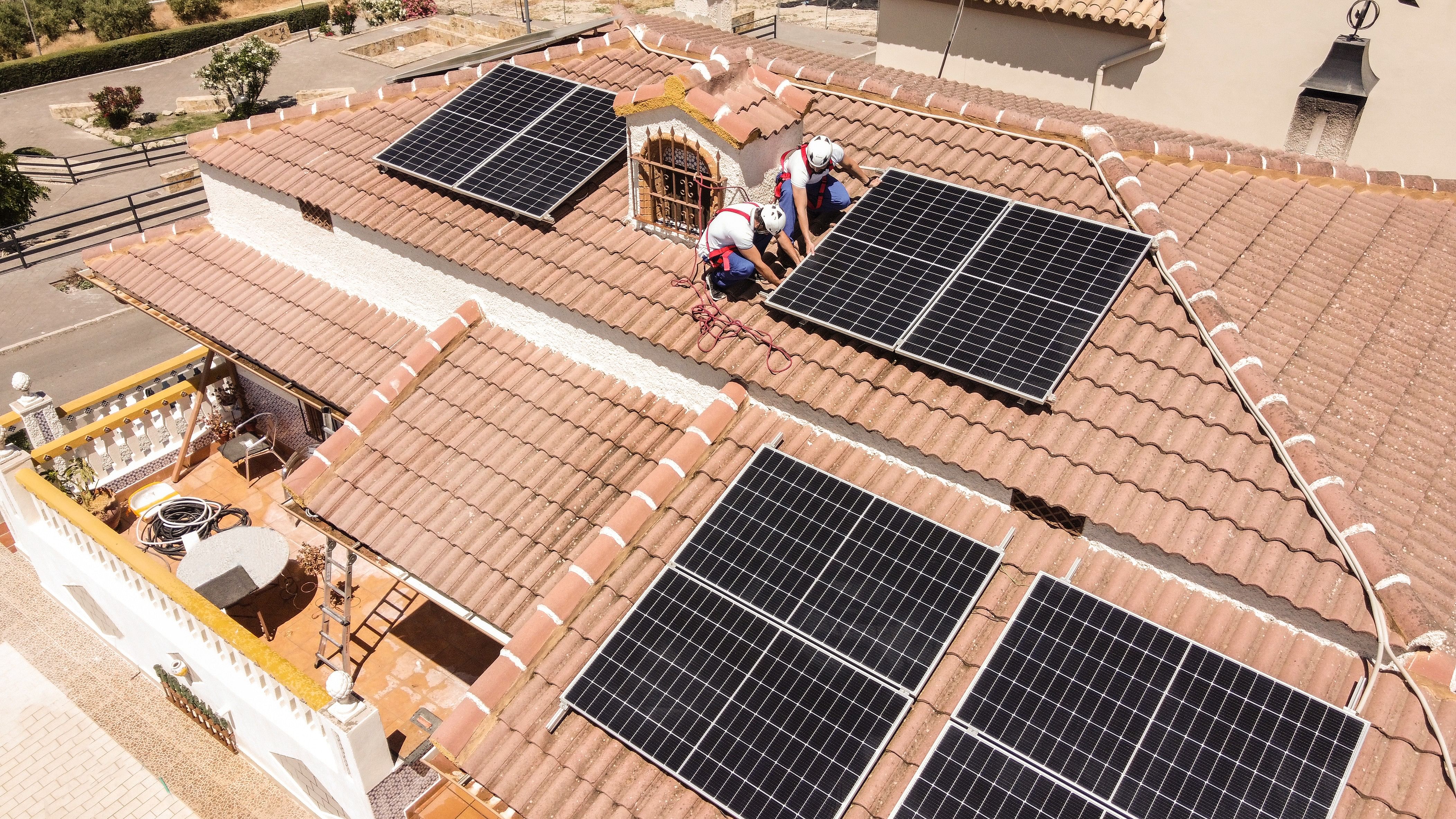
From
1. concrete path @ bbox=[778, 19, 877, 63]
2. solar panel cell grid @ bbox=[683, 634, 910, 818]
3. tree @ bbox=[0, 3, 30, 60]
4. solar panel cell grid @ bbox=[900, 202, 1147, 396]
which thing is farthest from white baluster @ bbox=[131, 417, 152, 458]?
tree @ bbox=[0, 3, 30, 60]

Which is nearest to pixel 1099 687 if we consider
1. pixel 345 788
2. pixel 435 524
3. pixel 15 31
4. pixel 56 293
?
pixel 435 524

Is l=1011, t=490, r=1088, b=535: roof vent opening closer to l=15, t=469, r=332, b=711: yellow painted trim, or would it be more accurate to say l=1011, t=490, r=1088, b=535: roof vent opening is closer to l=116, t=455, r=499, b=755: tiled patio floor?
l=116, t=455, r=499, b=755: tiled patio floor

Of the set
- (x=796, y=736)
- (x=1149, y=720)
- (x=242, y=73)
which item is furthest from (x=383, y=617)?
(x=242, y=73)

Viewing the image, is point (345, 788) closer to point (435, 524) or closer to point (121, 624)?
point (435, 524)

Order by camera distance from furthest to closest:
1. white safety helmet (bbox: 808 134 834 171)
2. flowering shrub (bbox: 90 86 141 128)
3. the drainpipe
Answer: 1. flowering shrub (bbox: 90 86 141 128)
2. the drainpipe
3. white safety helmet (bbox: 808 134 834 171)

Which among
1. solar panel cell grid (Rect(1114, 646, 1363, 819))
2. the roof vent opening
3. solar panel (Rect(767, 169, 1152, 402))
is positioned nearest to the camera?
solar panel cell grid (Rect(1114, 646, 1363, 819))

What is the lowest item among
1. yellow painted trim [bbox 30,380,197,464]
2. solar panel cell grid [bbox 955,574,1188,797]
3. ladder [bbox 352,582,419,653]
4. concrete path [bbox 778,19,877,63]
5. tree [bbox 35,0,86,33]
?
→ concrete path [bbox 778,19,877,63]
